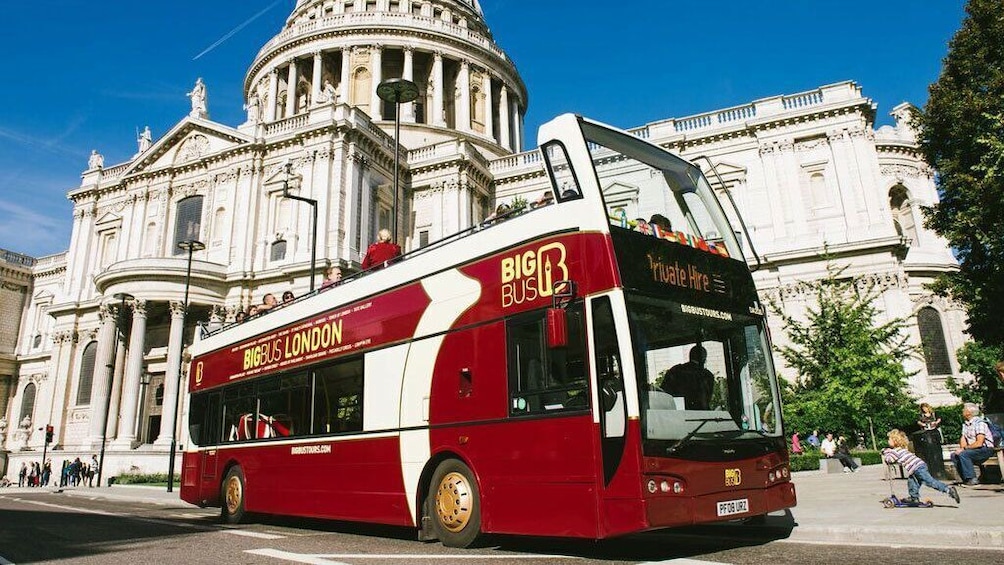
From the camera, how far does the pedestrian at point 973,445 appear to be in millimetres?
9969

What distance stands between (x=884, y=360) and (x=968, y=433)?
1498cm

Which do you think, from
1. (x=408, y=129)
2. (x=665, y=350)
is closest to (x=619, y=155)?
(x=665, y=350)

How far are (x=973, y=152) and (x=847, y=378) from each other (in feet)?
30.4

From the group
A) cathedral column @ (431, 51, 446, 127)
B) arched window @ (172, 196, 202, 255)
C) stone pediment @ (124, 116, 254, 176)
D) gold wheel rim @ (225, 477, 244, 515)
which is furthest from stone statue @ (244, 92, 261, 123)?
gold wheel rim @ (225, 477, 244, 515)

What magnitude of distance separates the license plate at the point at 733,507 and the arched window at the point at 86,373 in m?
39.6

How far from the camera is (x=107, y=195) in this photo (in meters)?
40.2

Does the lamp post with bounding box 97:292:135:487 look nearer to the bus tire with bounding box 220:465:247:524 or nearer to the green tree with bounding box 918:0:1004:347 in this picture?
the bus tire with bounding box 220:465:247:524

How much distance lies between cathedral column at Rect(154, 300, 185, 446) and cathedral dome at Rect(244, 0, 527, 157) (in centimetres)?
2023

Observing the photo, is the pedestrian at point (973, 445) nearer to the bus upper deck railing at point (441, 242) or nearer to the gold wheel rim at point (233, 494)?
the bus upper deck railing at point (441, 242)

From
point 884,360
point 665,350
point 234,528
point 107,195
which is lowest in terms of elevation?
point 234,528

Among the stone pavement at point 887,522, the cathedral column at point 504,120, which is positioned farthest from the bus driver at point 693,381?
the cathedral column at point 504,120

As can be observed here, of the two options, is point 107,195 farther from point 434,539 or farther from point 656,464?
point 656,464

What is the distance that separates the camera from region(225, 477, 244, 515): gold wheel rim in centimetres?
1138

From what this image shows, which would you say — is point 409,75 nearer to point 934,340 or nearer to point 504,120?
point 504,120
